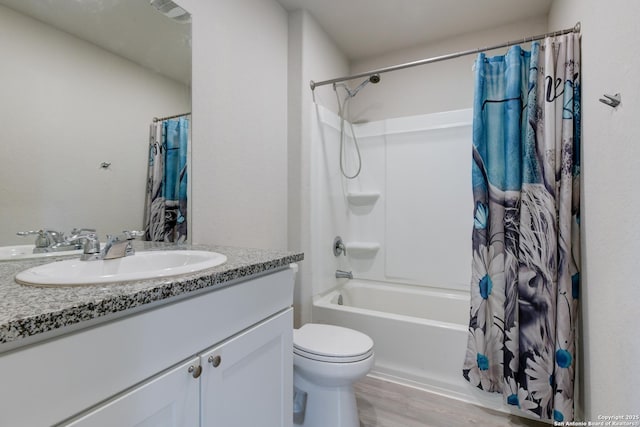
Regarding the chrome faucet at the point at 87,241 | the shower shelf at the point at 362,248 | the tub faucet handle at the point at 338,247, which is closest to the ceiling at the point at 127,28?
the chrome faucet at the point at 87,241

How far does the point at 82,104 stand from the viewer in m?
1.05

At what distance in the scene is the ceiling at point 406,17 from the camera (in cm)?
195

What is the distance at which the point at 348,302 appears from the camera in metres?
2.47

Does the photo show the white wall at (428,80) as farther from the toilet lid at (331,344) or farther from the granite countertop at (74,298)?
the granite countertop at (74,298)

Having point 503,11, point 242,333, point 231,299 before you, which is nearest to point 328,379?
point 242,333

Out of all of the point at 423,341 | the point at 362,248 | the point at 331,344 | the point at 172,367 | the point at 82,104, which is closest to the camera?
the point at 172,367

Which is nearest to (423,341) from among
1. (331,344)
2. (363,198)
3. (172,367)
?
(331,344)

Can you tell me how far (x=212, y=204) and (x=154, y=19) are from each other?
33.2 inches

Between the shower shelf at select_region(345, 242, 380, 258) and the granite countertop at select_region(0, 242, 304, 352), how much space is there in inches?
69.4

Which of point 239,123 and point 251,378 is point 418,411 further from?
point 239,123

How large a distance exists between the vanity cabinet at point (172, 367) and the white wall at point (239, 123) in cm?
63

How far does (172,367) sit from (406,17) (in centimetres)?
248

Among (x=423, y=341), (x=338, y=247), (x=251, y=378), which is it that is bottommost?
(x=423, y=341)

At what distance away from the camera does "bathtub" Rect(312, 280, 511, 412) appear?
171 cm
